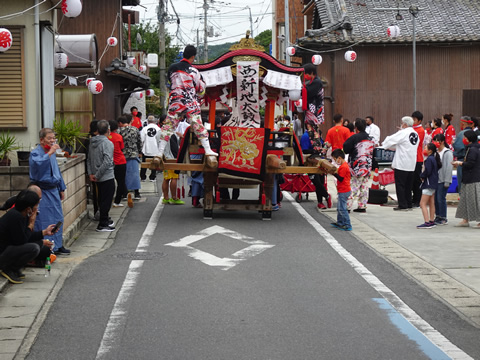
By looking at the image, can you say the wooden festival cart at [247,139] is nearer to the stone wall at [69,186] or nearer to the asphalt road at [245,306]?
the stone wall at [69,186]

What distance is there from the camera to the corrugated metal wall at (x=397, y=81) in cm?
2948

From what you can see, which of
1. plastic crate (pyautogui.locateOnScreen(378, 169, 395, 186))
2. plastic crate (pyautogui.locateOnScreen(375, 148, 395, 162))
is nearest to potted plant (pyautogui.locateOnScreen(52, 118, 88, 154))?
plastic crate (pyautogui.locateOnScreen(378, 169, 395, 186))

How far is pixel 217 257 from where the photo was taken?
36.2ft

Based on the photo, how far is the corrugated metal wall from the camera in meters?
29.5

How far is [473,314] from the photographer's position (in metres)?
8.02

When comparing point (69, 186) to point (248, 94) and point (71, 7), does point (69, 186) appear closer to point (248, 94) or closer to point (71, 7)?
point (71, 7)

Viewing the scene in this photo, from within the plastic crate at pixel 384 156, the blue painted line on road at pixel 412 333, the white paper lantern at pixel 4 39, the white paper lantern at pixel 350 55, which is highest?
the white paper lantern at pixel 350 55

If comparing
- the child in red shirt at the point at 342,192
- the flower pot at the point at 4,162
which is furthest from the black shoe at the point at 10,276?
the child in red shirt at the point at 342,192

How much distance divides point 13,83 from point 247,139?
4.27m

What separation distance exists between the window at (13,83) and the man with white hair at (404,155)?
7679mm

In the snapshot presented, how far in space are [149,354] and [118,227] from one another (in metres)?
7.89

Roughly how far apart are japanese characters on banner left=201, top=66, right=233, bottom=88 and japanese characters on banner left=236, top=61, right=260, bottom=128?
198mm

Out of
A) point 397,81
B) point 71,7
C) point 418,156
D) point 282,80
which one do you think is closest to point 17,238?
point 71,7

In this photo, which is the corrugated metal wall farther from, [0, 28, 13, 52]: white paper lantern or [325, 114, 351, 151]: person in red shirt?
[0, 28, 13, 52]: white paper lantern
